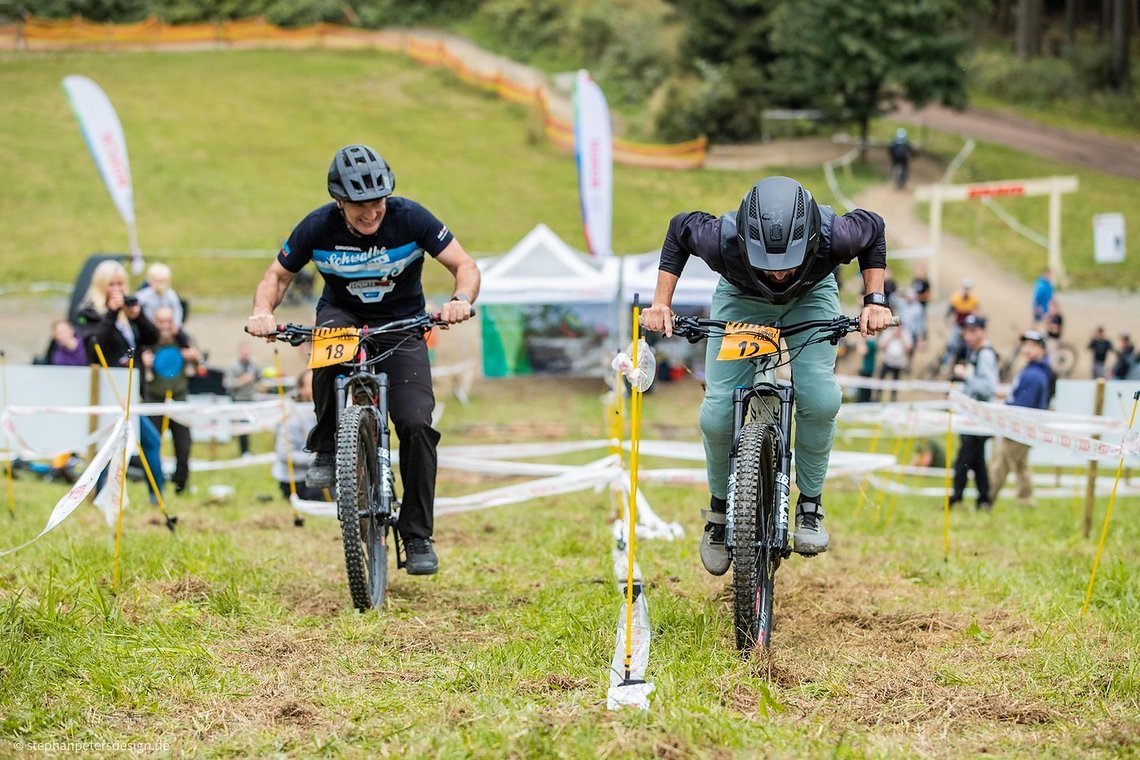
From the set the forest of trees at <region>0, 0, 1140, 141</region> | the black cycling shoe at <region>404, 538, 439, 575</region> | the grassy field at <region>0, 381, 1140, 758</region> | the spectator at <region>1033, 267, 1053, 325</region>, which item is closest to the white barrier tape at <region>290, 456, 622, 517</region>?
the grassy field at <region>0, 381, 1140, 758</region>

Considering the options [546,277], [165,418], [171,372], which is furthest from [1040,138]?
[165,418]

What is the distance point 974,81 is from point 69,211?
1228 inches

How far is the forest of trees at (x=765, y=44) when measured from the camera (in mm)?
35562

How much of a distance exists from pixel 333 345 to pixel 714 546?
206 cm

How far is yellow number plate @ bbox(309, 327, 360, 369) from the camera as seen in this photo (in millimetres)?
6094

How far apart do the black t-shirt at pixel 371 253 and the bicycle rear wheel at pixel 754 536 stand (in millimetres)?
2029

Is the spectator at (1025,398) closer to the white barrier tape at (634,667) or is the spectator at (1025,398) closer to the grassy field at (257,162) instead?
the white barrier tape at (634,667)

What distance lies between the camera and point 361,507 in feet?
20.0

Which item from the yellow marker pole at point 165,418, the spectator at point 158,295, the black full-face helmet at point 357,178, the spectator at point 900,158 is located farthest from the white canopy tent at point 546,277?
the spectator at point 900,158

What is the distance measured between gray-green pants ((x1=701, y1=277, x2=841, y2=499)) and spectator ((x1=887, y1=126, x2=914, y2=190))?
29.6 m

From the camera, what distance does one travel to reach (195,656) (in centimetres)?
518

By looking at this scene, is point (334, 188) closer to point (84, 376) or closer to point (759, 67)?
point (84, 376)

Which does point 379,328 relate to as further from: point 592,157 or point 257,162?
point 257,162

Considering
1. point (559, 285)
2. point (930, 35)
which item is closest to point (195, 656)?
point (559, 285)
